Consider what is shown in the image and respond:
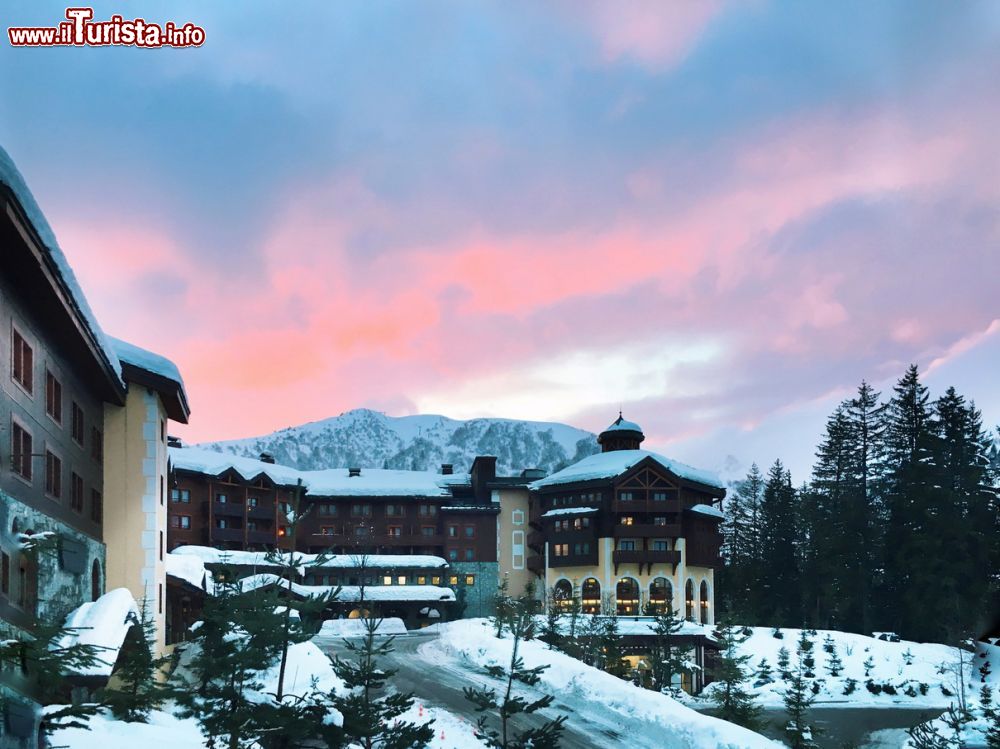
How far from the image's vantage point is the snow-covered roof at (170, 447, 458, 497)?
87875 millimetres


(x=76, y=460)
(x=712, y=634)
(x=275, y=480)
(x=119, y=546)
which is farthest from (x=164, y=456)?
(x=275, y=480)

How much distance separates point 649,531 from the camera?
87.2 m

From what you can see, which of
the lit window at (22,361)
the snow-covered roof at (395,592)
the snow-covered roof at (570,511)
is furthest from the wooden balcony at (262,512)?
the lit window at (22,361)

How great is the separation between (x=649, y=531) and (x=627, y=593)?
20.1ft

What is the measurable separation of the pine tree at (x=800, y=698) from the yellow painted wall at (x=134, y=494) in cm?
2647

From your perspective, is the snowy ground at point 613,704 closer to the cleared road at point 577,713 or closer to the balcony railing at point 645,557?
→ the cleared road at point 577,713

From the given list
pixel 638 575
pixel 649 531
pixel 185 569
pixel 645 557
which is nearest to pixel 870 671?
pixel 645 557

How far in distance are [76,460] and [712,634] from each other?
59188 mm

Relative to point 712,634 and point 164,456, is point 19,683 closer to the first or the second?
point 164,456

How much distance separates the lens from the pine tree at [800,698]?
4200cm

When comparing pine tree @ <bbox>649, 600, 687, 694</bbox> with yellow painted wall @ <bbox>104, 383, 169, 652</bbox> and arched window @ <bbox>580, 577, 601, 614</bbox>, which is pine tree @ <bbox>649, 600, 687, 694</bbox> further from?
yellow painted wall @ <bbox>104, 383, 169, 652</bbox>

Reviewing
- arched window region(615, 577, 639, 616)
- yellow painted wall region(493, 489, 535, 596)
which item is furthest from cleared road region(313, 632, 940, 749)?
yellow painted wall region(493, 489, 535, 596)

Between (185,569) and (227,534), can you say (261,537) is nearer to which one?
(227,534)

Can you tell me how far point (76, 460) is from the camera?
958 inches
